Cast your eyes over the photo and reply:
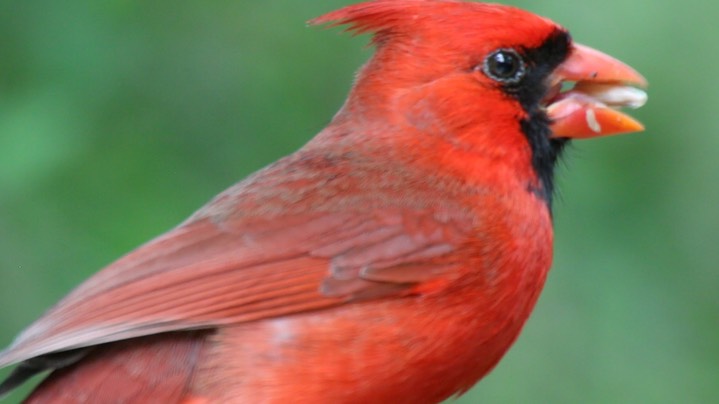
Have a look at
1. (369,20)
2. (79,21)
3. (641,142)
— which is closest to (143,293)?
(369,20)

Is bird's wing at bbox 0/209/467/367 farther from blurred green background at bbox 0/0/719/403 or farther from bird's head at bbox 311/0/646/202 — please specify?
blurred green background at bbox 0/0/719/403

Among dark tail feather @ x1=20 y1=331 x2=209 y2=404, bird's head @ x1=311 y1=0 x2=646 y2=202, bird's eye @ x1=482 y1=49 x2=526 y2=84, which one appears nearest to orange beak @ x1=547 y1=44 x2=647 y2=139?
bird's head @ x1=311 y1=0 x2=646 y2=202

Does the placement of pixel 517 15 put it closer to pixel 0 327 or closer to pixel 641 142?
pixel 641 142

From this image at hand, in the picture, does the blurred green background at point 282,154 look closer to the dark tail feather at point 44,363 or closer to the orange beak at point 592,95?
the orange beak at point 592,95

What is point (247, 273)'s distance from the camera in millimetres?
3541

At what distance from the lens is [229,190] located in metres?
3.92

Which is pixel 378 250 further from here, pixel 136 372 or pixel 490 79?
pixel 136 372

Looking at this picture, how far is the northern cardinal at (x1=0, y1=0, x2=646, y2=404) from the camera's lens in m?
3.45

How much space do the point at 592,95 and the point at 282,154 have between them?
40.6 inches

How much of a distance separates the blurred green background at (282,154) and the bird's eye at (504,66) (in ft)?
1.73

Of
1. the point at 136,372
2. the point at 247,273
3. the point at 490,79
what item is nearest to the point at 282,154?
the point at 490,79

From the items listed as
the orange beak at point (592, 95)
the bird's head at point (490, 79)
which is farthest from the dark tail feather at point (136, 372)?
the orange beak at point (592, 95)

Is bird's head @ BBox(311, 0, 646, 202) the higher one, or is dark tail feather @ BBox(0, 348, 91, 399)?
bird's head @ BBox(311, 0, 646, 202)

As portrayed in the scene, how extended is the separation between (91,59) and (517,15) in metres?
1.22
